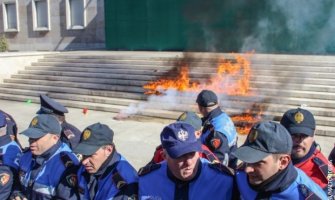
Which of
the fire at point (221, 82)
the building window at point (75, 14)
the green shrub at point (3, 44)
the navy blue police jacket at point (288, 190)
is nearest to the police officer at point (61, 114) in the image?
the navy blue police jacket at point (288, 190)

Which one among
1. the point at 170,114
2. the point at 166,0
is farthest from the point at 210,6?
the point at 170,114

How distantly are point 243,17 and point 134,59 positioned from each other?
4.90m

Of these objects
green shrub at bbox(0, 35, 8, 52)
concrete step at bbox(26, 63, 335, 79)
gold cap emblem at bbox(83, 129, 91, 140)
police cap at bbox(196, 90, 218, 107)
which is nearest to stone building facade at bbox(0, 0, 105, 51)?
green shrub at bbox(0, 35, 8, 52)

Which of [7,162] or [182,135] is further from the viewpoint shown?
[7,162]

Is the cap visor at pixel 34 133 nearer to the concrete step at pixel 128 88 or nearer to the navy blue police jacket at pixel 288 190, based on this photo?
the navy blue police jacket at pixel 288 190

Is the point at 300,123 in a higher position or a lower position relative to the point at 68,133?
higher

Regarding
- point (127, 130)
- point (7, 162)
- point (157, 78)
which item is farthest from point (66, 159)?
point (157, 78)

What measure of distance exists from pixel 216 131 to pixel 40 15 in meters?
21.9

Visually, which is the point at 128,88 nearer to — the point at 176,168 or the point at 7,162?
the point at 7,162

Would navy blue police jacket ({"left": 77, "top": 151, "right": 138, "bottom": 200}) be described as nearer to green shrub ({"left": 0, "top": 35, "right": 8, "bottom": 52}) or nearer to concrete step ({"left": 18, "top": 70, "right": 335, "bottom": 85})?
concrete step ({"left": 18, "top": 70, "right": 335, "bottom": 85})

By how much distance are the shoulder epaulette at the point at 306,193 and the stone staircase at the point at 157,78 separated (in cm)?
696

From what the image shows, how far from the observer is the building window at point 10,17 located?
81.7ft

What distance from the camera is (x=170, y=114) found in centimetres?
1059

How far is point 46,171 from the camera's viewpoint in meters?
3.26
